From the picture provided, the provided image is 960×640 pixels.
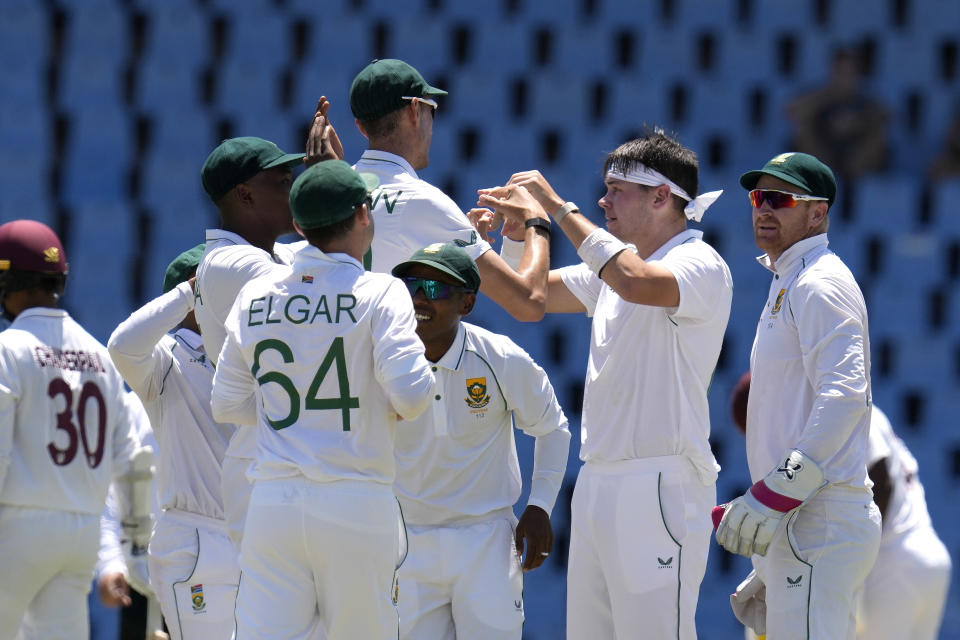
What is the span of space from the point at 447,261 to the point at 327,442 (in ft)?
3.46

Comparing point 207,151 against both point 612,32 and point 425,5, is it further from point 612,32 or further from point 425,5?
point 612,32

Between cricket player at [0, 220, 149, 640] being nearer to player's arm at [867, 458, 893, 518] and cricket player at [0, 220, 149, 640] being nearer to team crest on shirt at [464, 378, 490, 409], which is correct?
team crest on shirt at [464, 378, 490, 409]

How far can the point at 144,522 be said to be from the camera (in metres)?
6.43

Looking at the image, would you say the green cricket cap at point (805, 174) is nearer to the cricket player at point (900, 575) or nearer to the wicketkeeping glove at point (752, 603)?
the wicketkeeping glove at point (752, 603)

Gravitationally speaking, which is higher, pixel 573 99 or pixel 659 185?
pixel 573 99

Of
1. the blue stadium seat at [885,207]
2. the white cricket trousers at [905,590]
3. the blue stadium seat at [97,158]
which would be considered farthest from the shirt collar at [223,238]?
the blue stadium seat at [885,207]

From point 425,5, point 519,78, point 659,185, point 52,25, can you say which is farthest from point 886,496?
point 52,25

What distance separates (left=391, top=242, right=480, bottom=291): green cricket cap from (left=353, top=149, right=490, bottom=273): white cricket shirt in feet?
0.09

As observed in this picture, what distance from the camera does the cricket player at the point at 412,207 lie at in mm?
4898

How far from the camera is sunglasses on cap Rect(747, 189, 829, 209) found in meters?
5.03

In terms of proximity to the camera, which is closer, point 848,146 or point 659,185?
point 659,185

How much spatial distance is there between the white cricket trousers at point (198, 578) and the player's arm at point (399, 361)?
4.62 feet

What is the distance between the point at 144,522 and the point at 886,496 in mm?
3414

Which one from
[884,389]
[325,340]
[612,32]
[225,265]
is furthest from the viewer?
[612,32]
